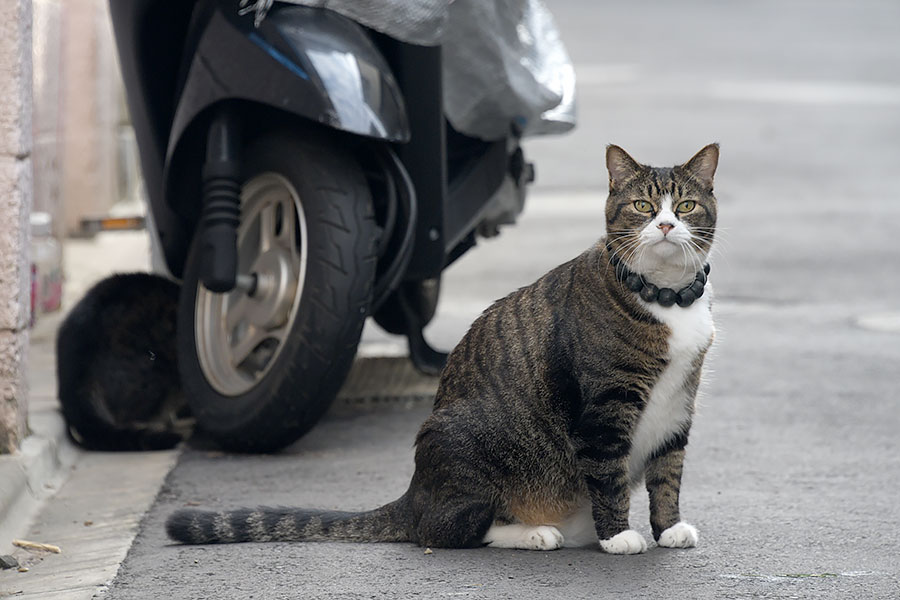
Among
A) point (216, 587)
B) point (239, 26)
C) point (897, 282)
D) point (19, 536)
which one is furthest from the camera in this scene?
point (897, 282)

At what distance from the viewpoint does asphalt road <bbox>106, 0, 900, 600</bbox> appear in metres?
3.38

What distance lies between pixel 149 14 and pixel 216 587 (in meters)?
2.50

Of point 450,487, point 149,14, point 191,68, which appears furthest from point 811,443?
point 149,14

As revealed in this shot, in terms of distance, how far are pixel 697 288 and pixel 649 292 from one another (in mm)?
137

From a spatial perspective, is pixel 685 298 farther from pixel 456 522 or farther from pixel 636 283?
pixel 456 522

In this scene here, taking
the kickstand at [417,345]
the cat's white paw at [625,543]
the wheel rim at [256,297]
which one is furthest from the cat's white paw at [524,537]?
the kickstand at [417,345]

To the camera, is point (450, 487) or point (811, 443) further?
point (811, 443)

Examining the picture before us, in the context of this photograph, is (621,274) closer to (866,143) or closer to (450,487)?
(450,487)

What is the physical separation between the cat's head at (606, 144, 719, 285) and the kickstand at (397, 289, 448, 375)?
2.00 m

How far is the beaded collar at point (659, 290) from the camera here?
3.51 m

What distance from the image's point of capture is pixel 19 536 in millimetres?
3828

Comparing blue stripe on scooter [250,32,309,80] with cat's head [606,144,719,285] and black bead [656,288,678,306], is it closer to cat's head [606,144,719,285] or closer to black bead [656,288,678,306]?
cat's head [606,144,719,285]

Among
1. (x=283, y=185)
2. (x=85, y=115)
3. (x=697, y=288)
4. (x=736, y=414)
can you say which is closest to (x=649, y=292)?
(x=697, y=288)

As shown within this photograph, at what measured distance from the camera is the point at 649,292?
350cm
